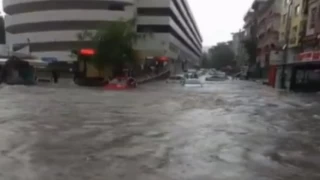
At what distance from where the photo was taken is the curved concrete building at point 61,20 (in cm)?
7894

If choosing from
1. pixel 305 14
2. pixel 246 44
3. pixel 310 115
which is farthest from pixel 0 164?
pixel 246 44

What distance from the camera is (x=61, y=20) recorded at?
261ft

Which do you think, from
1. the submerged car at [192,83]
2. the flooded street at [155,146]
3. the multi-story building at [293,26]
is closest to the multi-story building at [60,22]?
the multi-story building at [293,26]

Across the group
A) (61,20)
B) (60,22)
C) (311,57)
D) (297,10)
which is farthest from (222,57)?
(311,57)

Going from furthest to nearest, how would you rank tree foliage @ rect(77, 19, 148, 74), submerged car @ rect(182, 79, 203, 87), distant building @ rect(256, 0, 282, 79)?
1. distant building @ rect(256, 0, 282, 79)
2. tree foliage @ rect(77, 19, 148, 74)
3. submerged car @ rect(182, 79, 203, 87)

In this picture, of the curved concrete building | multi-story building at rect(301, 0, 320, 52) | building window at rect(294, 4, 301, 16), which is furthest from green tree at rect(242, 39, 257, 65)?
multi-story building at rect(301, 0, 320, 52)

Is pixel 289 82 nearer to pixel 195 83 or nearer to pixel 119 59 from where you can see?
pixel 195 83

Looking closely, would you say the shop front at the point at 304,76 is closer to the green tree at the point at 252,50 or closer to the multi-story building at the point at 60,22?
the multi-story building at the point at 60,22

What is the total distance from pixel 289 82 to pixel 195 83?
10.9 m

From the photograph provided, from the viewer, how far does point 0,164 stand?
9102mm

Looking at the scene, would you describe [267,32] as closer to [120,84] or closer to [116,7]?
[116,7]

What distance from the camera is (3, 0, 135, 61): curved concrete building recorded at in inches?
3108

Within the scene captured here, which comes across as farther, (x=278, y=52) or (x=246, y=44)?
(x=246, y=44)

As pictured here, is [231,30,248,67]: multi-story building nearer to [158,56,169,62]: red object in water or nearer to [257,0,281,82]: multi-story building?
[257,0,281,82]: multi-story building
